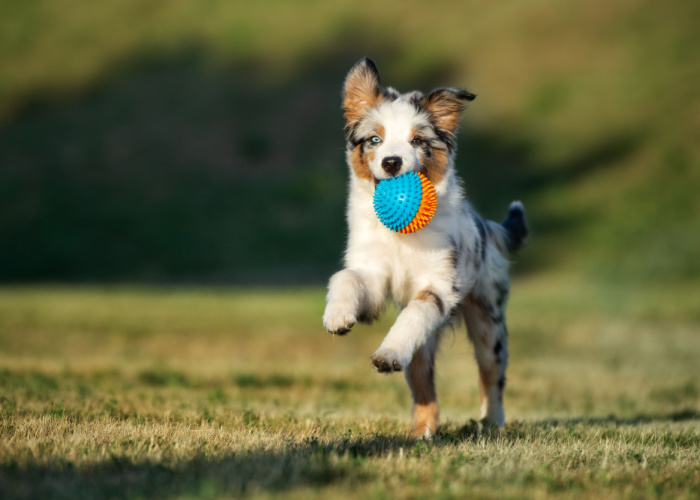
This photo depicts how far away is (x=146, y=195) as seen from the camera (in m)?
39.3

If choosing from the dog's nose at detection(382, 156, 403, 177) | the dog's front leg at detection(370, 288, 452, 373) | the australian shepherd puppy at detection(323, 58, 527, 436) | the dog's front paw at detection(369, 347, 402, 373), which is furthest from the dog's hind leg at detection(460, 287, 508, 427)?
the dog's front paw at detection(369, 347, 402, 373)

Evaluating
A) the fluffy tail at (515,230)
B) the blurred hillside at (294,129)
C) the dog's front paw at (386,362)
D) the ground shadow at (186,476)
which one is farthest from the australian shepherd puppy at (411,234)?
the blurred hillside at (294,129)

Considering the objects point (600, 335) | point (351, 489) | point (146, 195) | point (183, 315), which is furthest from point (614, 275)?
point (351, 489)

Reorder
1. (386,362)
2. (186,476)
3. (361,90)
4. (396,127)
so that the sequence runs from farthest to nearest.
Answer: (361,90), (396,127), (386,362), (186,476)

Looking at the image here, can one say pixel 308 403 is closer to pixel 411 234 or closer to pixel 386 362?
pixel 411 234

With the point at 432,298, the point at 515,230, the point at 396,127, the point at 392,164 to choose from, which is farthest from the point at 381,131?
the point at 515,230

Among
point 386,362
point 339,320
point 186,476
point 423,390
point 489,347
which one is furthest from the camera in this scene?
point 489,347

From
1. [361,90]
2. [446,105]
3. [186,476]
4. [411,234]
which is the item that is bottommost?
[186,476]

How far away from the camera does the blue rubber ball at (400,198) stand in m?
6.16

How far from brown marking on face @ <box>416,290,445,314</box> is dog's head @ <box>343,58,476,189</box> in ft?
3.07

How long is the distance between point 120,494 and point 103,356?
435 inches

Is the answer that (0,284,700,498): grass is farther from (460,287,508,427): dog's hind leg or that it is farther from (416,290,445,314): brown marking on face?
(416,290,445,314): brown marking on face

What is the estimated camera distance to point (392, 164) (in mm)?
6258

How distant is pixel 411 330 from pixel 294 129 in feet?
121
